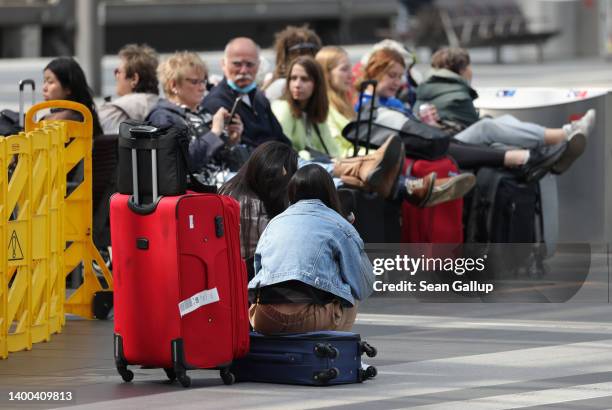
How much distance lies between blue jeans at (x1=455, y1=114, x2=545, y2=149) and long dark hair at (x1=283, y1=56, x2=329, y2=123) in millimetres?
1038

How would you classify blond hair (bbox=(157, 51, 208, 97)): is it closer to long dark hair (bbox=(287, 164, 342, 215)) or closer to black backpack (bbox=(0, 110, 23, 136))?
black backpack (bbox=(0, 110, 23, 136))

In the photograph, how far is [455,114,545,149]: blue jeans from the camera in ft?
37.7

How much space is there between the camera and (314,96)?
37.4ft

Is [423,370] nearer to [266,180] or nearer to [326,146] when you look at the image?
[266,180]

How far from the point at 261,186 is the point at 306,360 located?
1181 millimetres

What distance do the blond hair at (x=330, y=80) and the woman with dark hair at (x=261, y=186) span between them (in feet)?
11.6

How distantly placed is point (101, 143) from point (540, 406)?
4.11 meters

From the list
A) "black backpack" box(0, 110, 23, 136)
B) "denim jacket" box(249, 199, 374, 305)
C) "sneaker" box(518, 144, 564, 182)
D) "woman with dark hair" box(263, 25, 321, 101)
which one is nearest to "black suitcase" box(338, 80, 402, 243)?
"sneaker" box(518, 144, 564, 182)

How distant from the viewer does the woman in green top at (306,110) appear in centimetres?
1130

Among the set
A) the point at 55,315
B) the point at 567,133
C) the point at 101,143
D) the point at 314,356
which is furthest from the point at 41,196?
the point at 567,133

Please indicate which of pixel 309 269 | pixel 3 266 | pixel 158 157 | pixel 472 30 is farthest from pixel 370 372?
pixel 472 30

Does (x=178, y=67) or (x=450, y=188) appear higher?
(x=178, y=67)

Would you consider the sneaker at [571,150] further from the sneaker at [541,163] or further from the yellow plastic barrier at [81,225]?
the yellow plastic barrier at [81,225]

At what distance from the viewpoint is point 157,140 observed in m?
7.61
